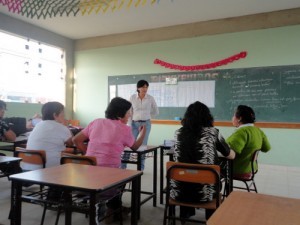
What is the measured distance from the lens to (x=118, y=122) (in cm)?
236

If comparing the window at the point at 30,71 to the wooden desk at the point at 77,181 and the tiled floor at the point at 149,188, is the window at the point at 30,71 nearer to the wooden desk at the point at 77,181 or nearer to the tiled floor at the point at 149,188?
the tiled floor at the point at 149,188

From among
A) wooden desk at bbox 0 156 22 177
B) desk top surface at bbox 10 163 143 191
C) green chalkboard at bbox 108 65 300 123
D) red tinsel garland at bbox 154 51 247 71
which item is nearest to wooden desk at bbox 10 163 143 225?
desk top surface at bbox 10 163 143 191

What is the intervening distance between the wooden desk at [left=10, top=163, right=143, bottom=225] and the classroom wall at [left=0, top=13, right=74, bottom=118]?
449cm

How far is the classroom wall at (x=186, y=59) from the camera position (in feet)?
16.7

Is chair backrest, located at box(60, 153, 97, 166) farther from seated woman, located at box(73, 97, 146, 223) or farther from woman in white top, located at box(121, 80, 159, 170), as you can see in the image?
woman in white top, located at box(121, 80, 159, 170)

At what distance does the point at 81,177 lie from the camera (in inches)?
60.2

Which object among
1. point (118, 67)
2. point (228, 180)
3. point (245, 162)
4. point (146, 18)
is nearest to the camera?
point (228, 180)

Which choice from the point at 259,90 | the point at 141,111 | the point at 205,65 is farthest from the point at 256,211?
the point at 205,65

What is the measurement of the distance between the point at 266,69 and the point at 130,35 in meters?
3.10

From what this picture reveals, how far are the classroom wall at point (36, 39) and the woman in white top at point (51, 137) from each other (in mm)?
3402

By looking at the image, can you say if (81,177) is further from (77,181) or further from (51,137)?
(51,137)

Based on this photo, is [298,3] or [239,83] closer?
[298,3]

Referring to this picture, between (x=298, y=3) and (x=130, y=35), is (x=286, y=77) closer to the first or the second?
(x=298, y=3)

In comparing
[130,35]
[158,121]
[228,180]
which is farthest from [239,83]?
[228,180]
